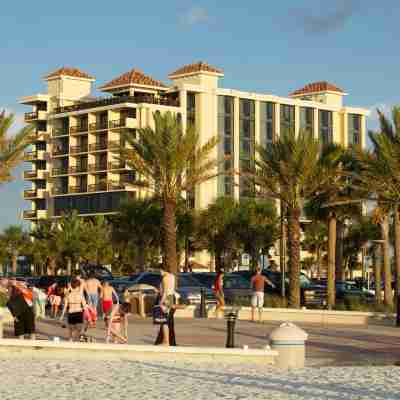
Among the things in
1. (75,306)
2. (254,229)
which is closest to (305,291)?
(75,306)

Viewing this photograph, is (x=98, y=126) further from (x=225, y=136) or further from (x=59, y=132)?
(x=225, y=136)

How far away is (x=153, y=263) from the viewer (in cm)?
9181

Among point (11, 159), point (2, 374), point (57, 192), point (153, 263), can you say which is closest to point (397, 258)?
point (11, 159)

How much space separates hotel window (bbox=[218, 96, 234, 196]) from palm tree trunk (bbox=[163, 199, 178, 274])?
206 feet

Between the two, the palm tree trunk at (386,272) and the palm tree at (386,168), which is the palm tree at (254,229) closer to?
the palm tree trunk at (386,272)

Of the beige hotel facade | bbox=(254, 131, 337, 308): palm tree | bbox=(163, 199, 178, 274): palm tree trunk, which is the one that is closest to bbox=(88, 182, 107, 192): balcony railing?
the beige hotel facade

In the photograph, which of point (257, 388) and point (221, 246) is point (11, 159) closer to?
point (257, 388)

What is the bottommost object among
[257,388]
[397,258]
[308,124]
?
[257,388]

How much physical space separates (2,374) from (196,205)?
87035 mm

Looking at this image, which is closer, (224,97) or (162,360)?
(162,360)

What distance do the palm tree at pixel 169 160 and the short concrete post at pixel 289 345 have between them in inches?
1026

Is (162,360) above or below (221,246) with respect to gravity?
below

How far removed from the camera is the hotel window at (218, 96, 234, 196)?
11100 centimetres

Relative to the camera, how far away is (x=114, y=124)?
106 m
